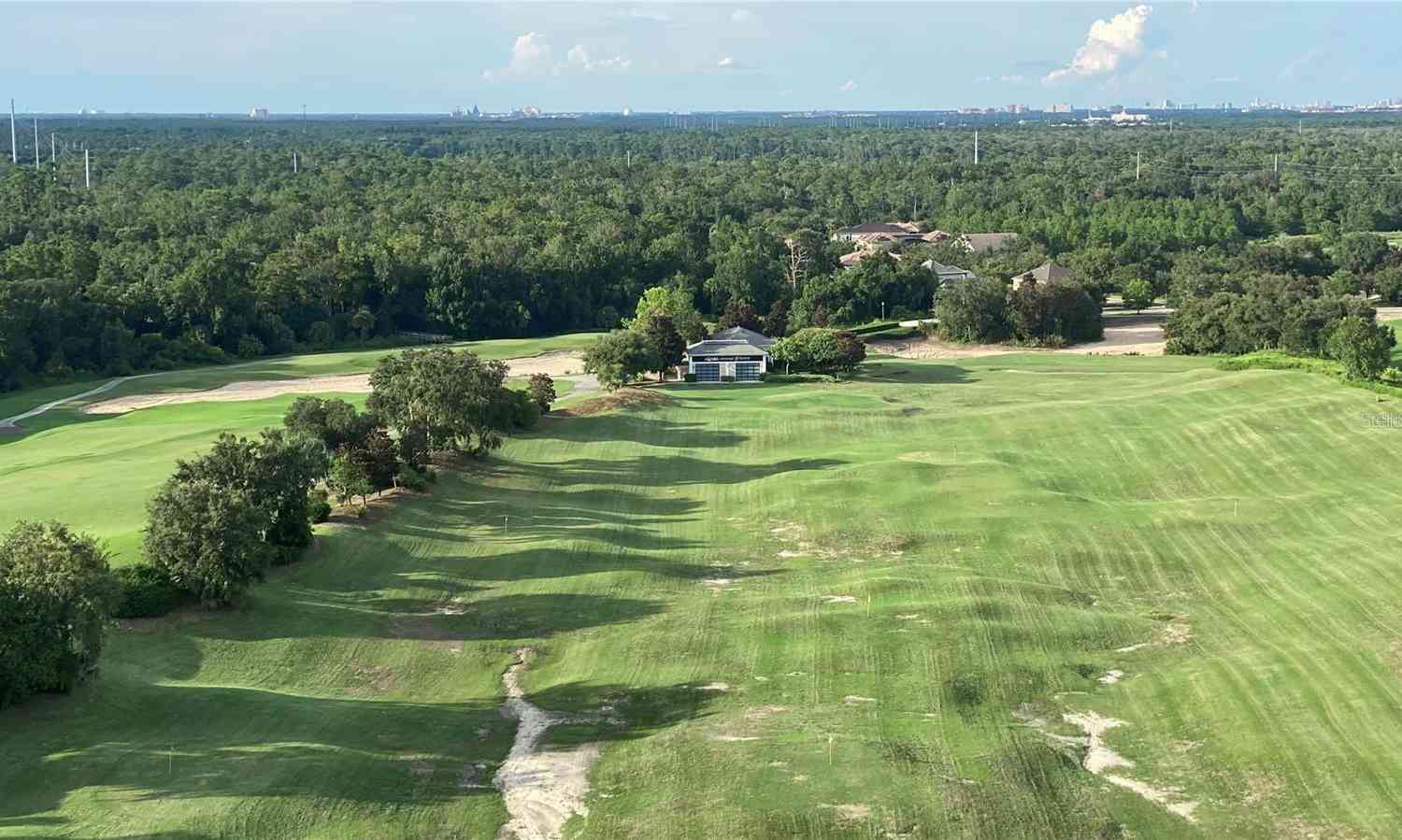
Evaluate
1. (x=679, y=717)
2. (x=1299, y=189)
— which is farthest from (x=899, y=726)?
(x=1299, y=189)

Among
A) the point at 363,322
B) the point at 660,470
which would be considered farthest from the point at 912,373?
the point at 363,322

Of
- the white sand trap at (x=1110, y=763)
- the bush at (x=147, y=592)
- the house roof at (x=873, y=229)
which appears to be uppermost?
the house roof at (x=873, y=229)

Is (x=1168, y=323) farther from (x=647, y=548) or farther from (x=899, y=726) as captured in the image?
(x=899, y=726)

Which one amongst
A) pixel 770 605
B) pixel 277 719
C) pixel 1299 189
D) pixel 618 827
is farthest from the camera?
pixel 1299 189

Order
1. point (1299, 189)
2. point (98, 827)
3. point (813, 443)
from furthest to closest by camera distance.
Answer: point (1299, 189)
point (813, 443)
point (98, 827)

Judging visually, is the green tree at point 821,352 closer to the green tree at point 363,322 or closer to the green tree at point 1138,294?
the green tree at point 363,322

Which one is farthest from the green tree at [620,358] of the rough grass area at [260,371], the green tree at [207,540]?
the green tree at [207,540]

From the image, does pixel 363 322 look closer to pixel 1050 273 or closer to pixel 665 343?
pixel 665 343
